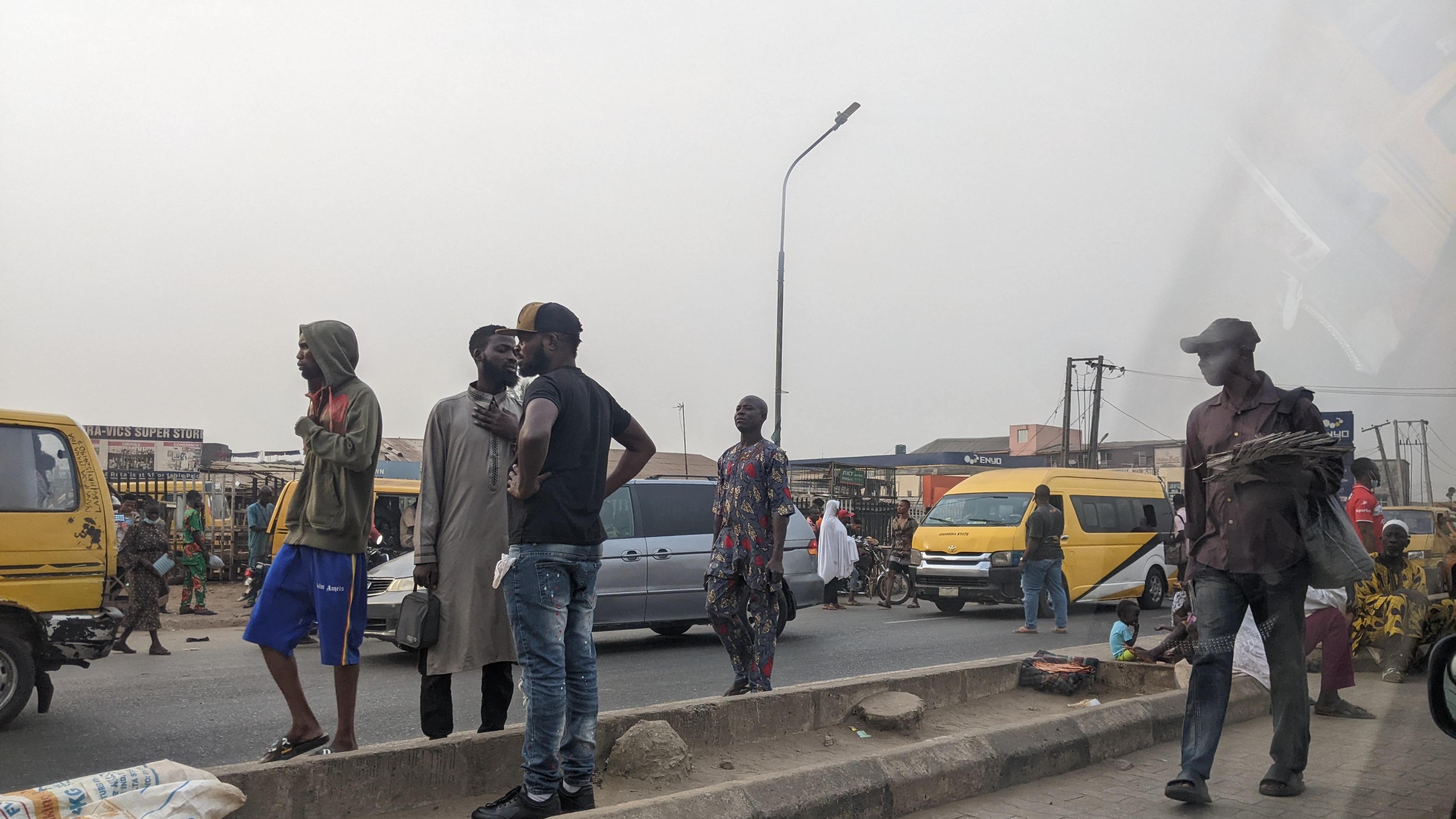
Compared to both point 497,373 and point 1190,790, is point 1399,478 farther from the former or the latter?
point 497,373

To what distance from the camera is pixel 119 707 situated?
23.0 feet

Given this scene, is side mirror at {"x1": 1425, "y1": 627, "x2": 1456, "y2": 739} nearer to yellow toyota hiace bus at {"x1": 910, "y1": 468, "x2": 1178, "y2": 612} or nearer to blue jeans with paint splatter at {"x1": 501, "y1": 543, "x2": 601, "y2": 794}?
blue jeans with paint splatter at {"x1": 501, "y1": 543, "x2": 601, "y2": 794}

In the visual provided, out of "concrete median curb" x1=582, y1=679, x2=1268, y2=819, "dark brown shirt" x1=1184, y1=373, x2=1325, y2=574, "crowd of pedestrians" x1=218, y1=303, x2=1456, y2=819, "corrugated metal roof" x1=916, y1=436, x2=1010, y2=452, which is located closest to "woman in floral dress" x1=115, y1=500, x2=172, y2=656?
"crowd of pedestrians" x1=218, y1=303, x2=1456, y2=819

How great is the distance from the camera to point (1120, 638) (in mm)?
7605

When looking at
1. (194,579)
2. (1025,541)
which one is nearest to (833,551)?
(1025,541)

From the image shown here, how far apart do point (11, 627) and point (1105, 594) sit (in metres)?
13.0

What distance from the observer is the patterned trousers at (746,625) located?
19.4 feet

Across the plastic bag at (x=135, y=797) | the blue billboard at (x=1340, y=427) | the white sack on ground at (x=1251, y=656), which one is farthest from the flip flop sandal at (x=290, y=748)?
the white sack on ground at (x=1251, y=656)

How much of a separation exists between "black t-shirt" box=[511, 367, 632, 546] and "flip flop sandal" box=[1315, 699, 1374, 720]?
4.54m

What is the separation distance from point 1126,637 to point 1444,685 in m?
5.69

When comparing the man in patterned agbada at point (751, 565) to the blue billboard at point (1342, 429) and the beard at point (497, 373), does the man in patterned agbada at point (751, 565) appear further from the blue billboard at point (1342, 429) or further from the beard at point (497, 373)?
the blue billboard at point (1342, 429)

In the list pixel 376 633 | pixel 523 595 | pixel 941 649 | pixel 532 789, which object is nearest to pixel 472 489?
pixel 523 595

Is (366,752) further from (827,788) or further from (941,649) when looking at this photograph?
(941,649)

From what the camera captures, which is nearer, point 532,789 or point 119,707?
point 532,789
